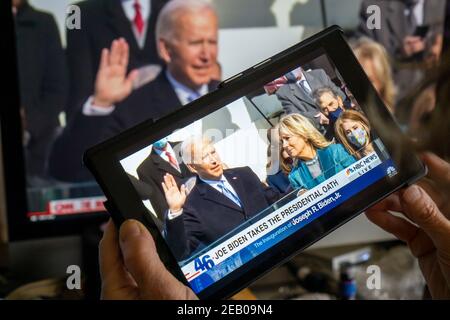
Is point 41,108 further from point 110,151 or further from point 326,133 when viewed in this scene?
point 326,133

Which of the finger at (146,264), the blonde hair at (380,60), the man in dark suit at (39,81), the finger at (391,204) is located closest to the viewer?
the finger at (146,264)

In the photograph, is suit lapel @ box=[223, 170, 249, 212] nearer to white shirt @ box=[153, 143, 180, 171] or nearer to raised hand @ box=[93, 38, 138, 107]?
white shirt @ box=[153, 143, 180, 171]

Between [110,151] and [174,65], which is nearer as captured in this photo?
[110,151]

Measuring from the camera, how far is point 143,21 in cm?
92

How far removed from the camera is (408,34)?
1.03 meters

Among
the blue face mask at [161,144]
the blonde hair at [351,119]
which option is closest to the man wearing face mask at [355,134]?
the blonde hair at [351,119]

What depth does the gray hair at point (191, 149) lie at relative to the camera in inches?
25.0

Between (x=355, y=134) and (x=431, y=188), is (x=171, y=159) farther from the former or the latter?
(x=431, y=188)

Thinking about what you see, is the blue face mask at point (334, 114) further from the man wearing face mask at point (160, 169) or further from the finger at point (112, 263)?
the finger at point (112, 263)

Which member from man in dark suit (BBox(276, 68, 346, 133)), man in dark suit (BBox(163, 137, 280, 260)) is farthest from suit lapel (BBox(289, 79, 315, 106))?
man in dark suit (BBox(163, 137, 280, 260))

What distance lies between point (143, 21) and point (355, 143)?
442 mm

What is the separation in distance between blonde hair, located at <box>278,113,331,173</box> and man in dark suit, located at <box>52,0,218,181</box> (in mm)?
331

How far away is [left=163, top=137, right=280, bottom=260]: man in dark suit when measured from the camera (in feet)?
2.06
